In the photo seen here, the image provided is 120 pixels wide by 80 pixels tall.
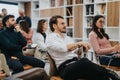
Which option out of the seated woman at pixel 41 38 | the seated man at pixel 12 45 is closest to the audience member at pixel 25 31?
the seated woman at pixel 41 38

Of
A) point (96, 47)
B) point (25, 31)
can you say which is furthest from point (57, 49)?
point (25, 31)

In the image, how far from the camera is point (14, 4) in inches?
403

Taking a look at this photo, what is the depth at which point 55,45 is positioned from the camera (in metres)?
2.81

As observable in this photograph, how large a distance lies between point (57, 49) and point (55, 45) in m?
0.05

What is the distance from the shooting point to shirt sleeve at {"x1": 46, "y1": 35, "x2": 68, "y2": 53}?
2795 mm

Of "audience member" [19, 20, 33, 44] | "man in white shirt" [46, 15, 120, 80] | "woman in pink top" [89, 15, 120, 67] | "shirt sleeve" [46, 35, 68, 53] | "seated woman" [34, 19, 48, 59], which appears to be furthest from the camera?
"audience member" [19, 20, 33, 44]

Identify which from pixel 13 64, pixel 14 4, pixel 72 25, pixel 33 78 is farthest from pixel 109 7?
pixel 14 4

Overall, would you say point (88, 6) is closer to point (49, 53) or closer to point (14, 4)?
point (49, 53)

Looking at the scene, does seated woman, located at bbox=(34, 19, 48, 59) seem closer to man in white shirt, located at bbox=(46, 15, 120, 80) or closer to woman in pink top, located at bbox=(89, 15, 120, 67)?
woman in pink top, located at bbox=(89, 15, 120, 67)

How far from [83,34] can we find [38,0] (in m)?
2.32

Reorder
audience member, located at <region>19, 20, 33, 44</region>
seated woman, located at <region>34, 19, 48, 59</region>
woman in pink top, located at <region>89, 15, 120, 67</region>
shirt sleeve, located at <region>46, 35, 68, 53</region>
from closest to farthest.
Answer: shirt sleeve, located at <region>46, 35, 68, 53</region> < woman in pink top, located at <region>89, 15, 120, 67</region> < seated woman, located at <region>34, 19, 48, 59</region> < audience member, located at <region>19, 20, 33, 44</region>

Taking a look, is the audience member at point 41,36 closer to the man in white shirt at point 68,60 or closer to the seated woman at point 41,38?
the seated woman at point 41,38

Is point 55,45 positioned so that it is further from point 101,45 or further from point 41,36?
point 41,36

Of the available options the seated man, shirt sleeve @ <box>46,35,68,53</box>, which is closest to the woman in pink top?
shirt sleeve @ <box>46,35,68,53</box>
